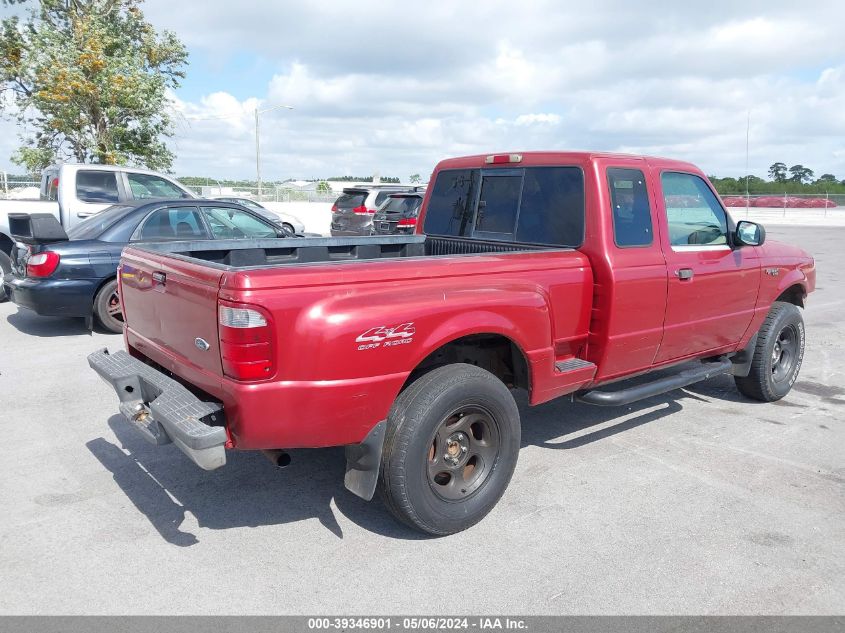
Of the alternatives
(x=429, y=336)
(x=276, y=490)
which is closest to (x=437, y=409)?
(x=429, y=336)

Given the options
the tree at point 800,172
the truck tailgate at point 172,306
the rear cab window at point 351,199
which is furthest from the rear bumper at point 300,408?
the tree at point 800,172

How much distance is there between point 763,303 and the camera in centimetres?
555

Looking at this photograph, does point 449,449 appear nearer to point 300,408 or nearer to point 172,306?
point 300,408

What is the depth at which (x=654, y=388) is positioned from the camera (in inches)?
183

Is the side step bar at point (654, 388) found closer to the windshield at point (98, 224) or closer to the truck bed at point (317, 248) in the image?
the truck bed at point (317, 248)

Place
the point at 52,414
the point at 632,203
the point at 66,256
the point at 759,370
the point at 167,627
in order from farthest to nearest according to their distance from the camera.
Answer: the point at 66,256, the point at 759,370, the point at 52,414, the point at 632,203, the point at 167,627

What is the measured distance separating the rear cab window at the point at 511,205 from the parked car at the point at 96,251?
8.24ft

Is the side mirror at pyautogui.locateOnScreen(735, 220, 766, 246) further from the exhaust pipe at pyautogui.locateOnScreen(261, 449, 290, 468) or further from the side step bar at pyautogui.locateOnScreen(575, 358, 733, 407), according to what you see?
the exhaust pipe at pyautogui.locateOnScreen(261, 449, 290, 468)

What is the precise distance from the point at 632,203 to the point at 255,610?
3299mm

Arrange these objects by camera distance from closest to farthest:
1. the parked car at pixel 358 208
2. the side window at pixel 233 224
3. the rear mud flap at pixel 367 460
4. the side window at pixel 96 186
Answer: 1. the rear mud flap at pixel 367 460
2. the side window at pixel 233 224
3. the side window at pixel 96 186
4. the parked car at pixel 358 208

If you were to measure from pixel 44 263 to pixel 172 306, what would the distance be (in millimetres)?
4956

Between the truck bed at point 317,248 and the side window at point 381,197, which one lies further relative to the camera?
the side window at point 381,197

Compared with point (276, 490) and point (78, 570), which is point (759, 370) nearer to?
point (276, 490)

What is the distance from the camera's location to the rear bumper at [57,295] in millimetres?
7520
